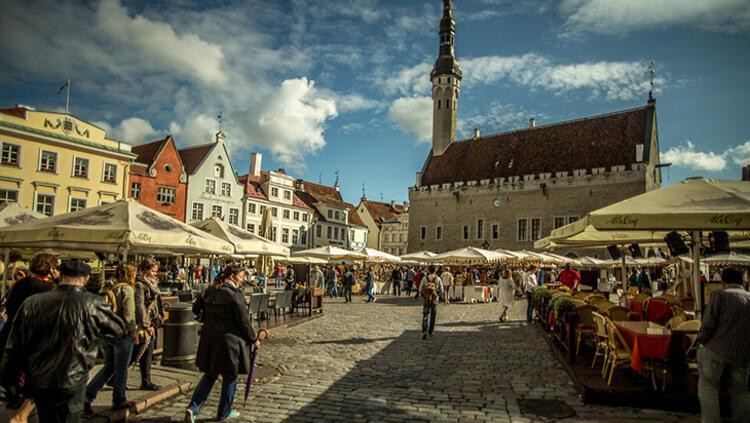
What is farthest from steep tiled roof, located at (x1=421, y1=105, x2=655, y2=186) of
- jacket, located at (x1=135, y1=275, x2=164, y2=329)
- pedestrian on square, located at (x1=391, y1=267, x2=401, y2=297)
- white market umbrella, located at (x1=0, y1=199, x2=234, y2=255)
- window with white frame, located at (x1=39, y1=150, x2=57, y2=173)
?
jacket, located at (x1=135, y1=275, x2=164, y2=329)

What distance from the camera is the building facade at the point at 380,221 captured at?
230 ft

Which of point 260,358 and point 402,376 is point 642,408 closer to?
point 402,376

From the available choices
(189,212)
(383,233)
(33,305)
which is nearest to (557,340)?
(33,305)

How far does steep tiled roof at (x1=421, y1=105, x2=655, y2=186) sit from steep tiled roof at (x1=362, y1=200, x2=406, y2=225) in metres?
19.1

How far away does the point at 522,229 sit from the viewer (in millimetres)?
45125

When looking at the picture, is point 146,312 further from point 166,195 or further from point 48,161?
point 166,195

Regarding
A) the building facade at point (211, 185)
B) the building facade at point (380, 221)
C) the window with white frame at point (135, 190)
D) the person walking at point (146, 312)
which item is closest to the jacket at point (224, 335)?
the person walking at point (146, 312)

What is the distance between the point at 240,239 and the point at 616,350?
Result: 25.6 ft

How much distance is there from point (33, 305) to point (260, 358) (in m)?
5.72

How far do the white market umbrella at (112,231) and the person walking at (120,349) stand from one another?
53.7 inches

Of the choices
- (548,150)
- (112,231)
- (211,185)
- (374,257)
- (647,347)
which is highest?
(548,150)

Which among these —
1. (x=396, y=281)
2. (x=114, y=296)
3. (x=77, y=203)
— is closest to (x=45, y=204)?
(x=77, y=203)

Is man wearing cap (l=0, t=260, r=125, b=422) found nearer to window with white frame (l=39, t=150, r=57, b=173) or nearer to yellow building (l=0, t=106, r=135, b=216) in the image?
yellow building (l=0, t=106, r=135, b=216)

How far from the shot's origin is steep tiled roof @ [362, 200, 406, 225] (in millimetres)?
71425
